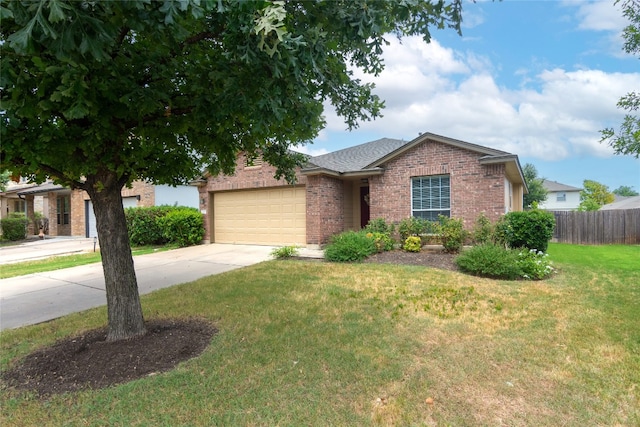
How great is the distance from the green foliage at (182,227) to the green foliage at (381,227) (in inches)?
292

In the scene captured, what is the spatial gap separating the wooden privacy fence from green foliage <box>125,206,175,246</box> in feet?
62.0

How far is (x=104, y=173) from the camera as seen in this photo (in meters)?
3.84

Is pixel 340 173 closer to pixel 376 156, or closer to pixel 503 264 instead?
pixel 376 156

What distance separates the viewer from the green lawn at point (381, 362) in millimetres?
2670

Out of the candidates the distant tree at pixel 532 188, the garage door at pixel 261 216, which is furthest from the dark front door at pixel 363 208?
the distant tree at pixel 532 188

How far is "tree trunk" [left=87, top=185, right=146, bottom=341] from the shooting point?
12.7ft

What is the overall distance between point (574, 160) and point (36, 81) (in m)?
22.4

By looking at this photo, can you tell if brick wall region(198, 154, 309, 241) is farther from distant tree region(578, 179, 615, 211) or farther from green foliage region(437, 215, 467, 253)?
distant tree region(578, 179, 615, 211)

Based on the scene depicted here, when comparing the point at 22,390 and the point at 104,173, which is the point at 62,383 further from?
the point at 104,173

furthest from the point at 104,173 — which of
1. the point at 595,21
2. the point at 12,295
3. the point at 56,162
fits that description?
the point at 595,21

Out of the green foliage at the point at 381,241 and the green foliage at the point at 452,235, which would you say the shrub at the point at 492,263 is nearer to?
the green foliage at the point at 452,235

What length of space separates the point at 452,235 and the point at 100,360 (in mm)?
9241

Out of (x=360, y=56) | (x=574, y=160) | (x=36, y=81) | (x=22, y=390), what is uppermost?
(x=574, y=160)

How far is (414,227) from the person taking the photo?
11242mm
